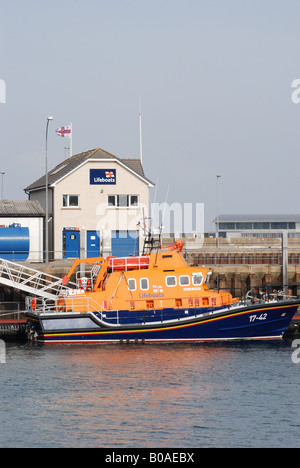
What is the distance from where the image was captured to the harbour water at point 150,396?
18.9m

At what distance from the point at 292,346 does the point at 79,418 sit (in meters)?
12.5

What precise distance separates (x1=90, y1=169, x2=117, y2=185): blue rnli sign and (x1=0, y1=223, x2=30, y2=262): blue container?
22.1 feet

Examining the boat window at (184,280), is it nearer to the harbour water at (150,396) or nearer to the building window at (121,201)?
the harbour water at (150,396)

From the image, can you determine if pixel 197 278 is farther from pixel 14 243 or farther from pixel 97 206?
pixel 97 206

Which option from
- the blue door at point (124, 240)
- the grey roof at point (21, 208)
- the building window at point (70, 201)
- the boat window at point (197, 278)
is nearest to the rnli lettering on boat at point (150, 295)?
the boat window at point (197, 278)

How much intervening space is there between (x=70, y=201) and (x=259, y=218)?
79463 mm

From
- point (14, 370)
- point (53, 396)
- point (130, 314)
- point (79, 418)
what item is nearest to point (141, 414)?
point (79, 418)

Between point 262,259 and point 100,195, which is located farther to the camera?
point 262,259

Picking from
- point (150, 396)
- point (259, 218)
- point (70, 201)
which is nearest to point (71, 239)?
point (70, 201)

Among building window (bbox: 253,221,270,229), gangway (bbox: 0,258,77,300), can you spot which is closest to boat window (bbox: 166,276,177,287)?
gangway (bbox: 0,258,77,300)
